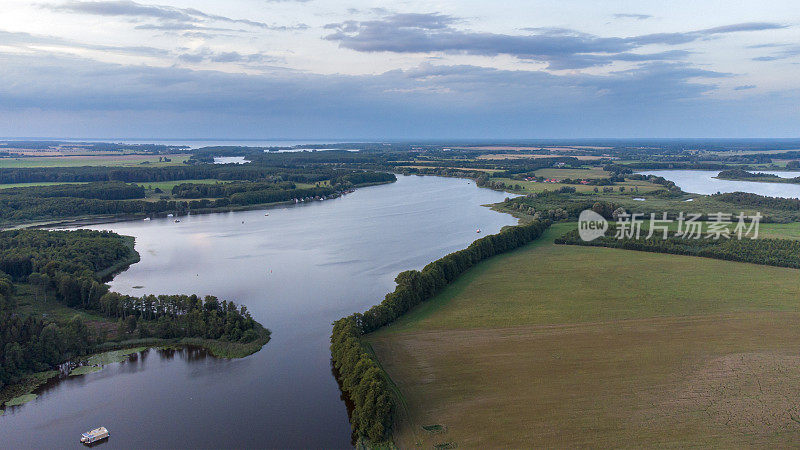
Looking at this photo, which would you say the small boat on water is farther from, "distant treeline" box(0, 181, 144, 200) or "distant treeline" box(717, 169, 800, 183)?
"distant treeline" box(717, 169, 800, 183)

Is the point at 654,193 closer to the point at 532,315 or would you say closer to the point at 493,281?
the point at 493,281

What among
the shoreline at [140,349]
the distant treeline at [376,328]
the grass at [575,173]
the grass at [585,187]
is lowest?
the shoreline at [140,349]

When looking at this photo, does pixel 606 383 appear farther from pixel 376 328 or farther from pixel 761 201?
pixel 761 201

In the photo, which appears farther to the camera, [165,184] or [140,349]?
[165,184]

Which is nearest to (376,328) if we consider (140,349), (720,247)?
(140,349)

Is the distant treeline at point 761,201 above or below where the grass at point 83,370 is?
above

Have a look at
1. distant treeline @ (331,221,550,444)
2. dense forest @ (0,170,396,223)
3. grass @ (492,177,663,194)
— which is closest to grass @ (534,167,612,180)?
grass @ (492,177,663,194)

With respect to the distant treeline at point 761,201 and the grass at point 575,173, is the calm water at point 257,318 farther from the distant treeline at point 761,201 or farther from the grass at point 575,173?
the grass at point 575,173

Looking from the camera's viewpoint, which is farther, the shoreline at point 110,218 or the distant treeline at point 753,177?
the distant treeline at point 753,177

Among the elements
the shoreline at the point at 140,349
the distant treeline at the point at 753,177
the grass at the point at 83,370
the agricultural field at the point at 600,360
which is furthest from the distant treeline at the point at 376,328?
the distant treeline at the point at 753,177
